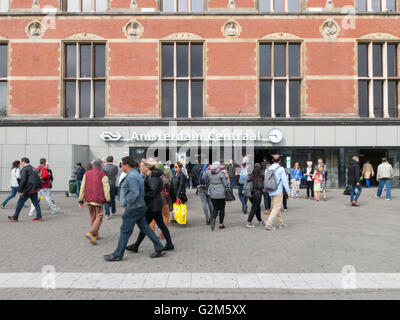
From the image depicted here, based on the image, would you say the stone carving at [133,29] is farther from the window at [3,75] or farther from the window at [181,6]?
the window at [3,75]

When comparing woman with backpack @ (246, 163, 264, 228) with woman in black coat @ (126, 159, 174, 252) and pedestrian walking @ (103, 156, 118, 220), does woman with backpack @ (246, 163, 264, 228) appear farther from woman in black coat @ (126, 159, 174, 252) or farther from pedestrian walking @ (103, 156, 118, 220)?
pedestrian walking @ (103, 156, 118, 220)

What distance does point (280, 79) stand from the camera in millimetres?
18719

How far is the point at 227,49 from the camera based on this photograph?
60.2ft

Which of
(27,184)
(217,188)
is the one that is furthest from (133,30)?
(217,188)

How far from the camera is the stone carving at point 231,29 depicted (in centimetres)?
1830

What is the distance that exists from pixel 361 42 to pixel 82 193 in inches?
701

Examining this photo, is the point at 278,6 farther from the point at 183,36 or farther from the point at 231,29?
the point at 183,36

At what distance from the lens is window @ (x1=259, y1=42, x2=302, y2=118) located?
1866 cm

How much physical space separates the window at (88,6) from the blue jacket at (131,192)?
16080 mm

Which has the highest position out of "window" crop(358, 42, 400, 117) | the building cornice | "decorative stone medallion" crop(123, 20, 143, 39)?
"decorative stone medallion" crop(123, 20, 143, 39)

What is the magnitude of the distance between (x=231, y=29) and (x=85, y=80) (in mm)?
8677

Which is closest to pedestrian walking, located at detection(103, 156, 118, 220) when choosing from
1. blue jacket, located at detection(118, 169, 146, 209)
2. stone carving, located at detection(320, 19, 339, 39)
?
blue jacket, located at detection(118, 169, 146, 209)

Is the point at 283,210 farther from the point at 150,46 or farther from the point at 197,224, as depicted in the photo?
the point at 150,46

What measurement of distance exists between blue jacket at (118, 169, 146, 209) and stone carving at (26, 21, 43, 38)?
16.4m
